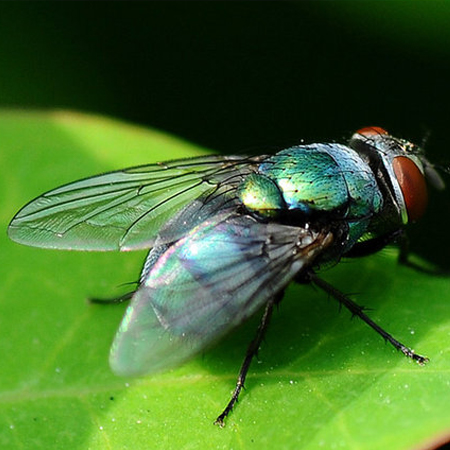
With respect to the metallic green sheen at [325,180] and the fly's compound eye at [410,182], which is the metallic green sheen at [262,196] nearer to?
the metallic green sheen at [325,180]

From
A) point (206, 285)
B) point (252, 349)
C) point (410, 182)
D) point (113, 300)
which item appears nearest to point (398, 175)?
point (410, 182)

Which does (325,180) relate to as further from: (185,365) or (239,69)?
(239,69)

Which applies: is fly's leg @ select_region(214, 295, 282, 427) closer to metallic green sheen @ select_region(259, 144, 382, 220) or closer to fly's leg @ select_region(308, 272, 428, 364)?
fly's leg @ select_region(308, 272, 428, 364)

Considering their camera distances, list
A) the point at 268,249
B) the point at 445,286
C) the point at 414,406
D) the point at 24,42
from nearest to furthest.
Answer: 1. the point at 414,406
2. the point at 268,249
3. the point at 445,286
4. the point at 24,42

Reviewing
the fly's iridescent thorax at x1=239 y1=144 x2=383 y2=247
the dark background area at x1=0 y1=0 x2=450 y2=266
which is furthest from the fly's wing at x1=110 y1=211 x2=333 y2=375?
the dark background area at x1=0 y1=0 x2=450 y2=266

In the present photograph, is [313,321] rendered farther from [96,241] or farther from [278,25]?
[278,25]

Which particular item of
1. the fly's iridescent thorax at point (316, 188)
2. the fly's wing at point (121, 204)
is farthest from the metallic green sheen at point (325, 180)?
the fly's wing at point (121, 204)

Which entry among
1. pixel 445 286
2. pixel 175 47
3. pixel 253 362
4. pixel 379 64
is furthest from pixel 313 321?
pixel 175 47

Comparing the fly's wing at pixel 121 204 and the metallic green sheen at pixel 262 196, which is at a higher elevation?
the metallic green sheen at pixel 262 196
